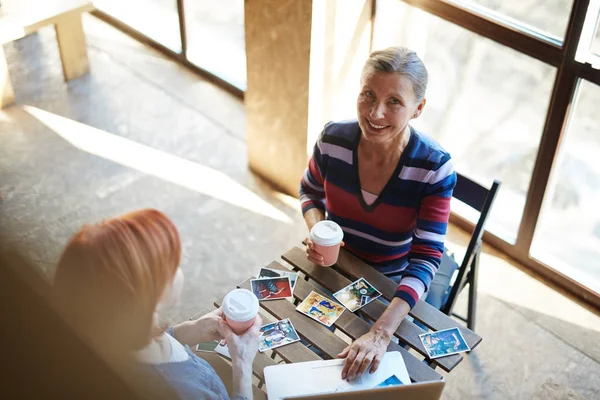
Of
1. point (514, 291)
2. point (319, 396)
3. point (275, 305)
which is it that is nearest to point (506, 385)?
point (514, 291)

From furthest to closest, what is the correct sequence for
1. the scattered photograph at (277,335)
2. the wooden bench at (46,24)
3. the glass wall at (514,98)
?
the wooden bench at (46,24), the glass wall at (514,98), the scattered photograph at (277,335)

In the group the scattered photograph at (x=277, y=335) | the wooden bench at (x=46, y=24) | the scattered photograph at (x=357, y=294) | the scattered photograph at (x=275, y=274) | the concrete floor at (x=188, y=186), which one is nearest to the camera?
the scattered photograph at (x=277, y=335)

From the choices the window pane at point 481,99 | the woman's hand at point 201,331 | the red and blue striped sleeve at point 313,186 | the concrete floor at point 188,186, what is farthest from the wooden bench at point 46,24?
the woman's hand at point 201,331

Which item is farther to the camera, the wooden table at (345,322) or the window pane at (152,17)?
the window pane at (152,17)

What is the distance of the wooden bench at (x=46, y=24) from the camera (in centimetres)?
466

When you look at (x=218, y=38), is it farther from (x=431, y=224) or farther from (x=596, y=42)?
(x=431, y=224)

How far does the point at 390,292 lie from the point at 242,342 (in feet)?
1.93

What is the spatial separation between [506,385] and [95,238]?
247cm

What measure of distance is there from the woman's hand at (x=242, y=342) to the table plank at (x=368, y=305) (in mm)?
390

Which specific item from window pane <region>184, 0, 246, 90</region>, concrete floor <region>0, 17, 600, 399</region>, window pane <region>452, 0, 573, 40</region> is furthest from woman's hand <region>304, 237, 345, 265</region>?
window pane <region>184, 0, 246, 90</region>

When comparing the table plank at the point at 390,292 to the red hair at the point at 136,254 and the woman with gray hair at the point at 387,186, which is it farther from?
the red hair at the point at 136,254

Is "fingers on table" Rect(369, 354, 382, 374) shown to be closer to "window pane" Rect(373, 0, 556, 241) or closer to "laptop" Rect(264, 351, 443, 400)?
"laptop" Rect(264, 351, 443, 400)

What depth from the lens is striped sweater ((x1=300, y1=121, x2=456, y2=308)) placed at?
2.29 meters

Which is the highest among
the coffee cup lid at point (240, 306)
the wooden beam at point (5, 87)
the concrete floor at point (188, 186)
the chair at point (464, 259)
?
the coffee cup lid at point (240, 306)
